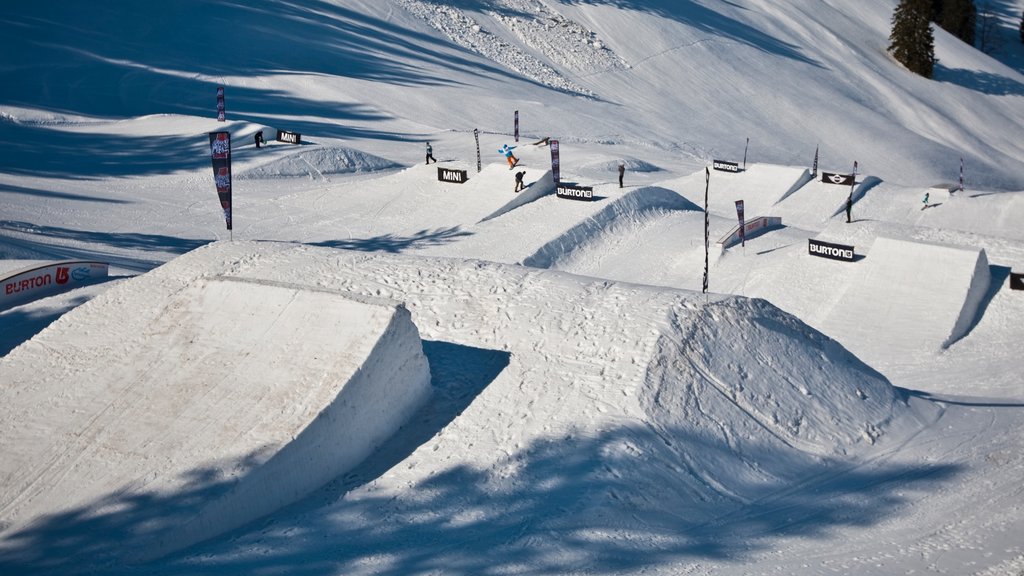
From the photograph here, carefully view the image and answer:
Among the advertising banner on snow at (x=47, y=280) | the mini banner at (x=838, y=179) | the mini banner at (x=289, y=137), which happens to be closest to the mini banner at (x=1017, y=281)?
the mini banner at (x=838, y=179)

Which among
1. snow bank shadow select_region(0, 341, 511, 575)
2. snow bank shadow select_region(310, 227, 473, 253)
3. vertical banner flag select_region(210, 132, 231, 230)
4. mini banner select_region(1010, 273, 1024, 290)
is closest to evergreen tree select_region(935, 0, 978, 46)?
mini banner select_region(1010, 273, 1024, 290)

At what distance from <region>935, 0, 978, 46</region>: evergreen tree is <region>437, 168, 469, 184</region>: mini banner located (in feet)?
176

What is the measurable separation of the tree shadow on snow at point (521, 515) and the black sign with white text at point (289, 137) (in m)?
20.5

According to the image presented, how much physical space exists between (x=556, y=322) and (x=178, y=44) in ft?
108

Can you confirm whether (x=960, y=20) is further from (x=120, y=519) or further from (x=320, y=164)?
(x=120, y=519)

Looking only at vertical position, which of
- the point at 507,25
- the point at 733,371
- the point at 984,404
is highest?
the point at 507,25

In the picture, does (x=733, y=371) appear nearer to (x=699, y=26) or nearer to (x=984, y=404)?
(x=984, y=404)

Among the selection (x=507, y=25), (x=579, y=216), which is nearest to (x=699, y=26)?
(x=507, y=25)

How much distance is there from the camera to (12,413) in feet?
32.7

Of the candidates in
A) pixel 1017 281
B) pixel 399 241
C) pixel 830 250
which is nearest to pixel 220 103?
pixel 399 241

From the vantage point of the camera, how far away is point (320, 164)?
28297 millimetres

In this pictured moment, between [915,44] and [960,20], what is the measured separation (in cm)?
1877

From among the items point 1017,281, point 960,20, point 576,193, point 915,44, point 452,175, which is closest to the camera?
point 1017,281

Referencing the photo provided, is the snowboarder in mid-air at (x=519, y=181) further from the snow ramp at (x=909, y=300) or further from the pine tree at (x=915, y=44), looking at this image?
the pine tree at (x=915, y=44)
